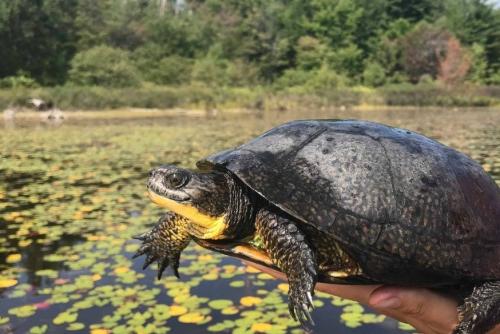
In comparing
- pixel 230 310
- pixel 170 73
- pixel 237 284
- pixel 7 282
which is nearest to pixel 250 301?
pixel 230 310

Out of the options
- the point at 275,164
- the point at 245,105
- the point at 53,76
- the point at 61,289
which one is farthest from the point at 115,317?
the point at 53,76

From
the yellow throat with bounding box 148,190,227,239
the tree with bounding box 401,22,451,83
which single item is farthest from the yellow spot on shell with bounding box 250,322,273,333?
the tree with bounding box 401,22,451,83

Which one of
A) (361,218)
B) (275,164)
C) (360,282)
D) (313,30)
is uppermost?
(313,30)

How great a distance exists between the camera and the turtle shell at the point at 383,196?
1.61 meters

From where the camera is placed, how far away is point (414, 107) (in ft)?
103

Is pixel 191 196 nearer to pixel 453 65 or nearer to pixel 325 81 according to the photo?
pixel 325 81

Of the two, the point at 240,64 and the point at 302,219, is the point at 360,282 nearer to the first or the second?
the point at 302,219

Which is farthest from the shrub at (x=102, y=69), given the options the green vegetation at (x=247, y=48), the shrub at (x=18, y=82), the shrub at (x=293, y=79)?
the shrub at (x=293, y=79)

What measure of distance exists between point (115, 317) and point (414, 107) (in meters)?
31.1

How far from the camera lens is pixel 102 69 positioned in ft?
90.5

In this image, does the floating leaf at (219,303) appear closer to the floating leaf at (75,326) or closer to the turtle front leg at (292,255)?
the floating leaf at (75,326)

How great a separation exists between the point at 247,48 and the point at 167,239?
38.7m

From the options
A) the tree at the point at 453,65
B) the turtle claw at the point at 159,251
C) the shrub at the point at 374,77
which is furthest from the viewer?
the shrub at the point at 374,77

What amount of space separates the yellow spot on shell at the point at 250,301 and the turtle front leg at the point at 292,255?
6.20 feet
